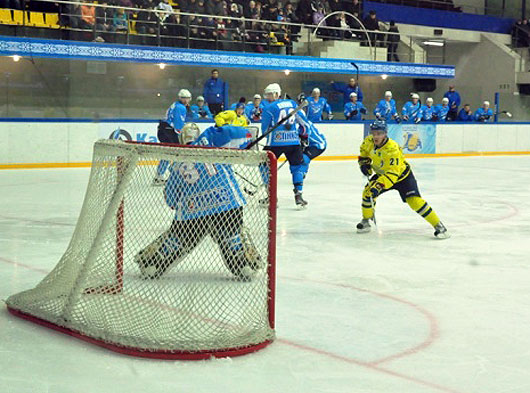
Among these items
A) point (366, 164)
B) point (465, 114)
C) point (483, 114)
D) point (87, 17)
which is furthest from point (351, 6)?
point (366, 164)

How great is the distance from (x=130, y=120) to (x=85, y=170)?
2.01 meters

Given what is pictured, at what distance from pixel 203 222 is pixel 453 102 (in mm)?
18489

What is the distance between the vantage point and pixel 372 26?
71.1 feet

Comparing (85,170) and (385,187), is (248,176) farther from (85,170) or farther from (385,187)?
(85,170)

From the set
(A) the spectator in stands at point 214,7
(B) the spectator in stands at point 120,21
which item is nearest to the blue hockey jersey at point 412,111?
(A) the spectator in stands at point 214,7

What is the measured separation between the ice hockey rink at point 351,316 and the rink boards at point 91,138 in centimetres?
494

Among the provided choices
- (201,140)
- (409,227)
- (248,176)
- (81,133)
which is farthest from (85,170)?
(248,176)

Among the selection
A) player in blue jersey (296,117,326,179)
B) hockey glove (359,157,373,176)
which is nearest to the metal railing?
player in blue jersey (296,117,326,179)

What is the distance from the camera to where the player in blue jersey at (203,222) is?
4.10 m

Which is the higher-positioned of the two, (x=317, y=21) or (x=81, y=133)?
(x=317, y=21)

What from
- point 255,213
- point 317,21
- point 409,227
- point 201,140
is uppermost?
point 317,21

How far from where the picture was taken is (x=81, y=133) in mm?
14359

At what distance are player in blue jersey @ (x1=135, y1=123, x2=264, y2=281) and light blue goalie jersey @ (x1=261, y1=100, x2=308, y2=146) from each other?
4.63 meters

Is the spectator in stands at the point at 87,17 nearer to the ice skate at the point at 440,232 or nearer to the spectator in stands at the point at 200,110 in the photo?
the spectator in stands at the point at 200,110
